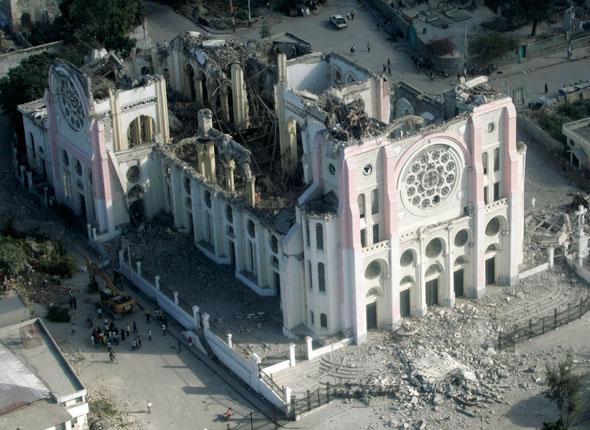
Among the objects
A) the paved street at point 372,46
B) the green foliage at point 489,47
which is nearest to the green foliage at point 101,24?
the paved street at point 372,46

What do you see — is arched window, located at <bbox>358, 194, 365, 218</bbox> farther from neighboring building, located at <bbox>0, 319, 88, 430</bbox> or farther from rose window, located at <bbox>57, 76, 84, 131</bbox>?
rose window, located at <bbox>57, 76, 84, 131</bbox>

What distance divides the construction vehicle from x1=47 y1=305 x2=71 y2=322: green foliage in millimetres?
2677

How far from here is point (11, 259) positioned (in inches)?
4427

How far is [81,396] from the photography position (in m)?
95.8

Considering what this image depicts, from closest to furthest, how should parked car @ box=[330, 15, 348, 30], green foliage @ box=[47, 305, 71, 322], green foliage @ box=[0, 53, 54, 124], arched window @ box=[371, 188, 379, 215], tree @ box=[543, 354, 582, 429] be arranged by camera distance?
tree @ box=[543, 354, 582, 429] < arched window @ box=[371, 188, 379, 215] < green foliage @ box=[47, 305, 71, 322] < green foliage @ box=[0, 53, 54, 124] < parked car @ box=[330, 15, 348, 30]

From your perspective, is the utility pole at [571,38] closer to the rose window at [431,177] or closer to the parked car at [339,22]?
the parked car at [339,22]

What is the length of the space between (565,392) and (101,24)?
72.4 meters

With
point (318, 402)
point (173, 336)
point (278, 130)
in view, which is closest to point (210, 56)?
point (278, 130)

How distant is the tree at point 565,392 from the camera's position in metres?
93.3

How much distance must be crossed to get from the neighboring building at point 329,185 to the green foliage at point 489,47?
2646 cm

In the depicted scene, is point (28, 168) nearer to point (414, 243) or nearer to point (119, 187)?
point (119, 187)

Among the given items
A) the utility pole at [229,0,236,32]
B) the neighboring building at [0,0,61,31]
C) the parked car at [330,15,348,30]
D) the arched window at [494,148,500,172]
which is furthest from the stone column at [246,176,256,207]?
the neighboring building at [0,0,61,31]

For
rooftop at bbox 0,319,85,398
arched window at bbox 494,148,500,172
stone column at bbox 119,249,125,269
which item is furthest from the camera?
stone column at bbox 119,249,125,269

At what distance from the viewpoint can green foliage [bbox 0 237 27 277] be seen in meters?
112
